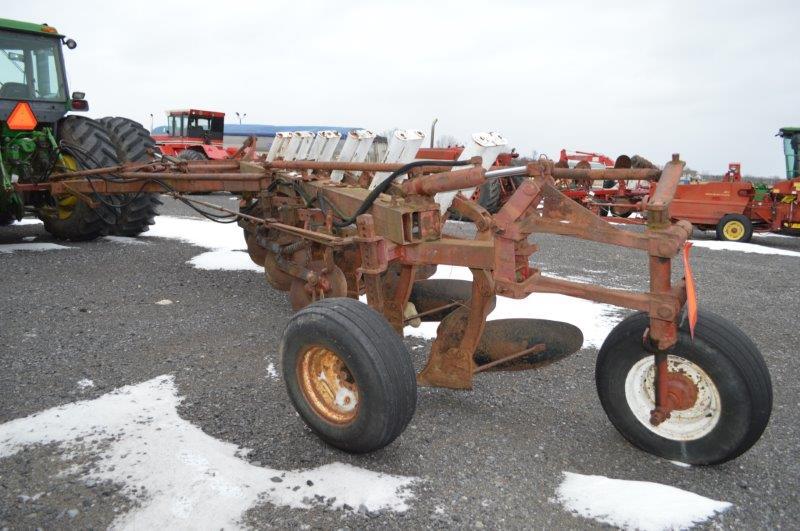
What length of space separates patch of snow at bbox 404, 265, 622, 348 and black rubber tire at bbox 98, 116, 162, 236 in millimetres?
4361

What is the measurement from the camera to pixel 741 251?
10.2 m

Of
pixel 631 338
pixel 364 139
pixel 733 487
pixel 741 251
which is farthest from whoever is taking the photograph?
pixel 741 251

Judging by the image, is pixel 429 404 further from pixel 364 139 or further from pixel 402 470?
pixel 364 139

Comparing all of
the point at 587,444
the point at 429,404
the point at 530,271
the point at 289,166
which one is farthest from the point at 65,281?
the point at 587,444

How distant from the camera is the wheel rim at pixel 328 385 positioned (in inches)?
109

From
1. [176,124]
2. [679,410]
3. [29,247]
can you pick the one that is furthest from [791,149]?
[176,124]

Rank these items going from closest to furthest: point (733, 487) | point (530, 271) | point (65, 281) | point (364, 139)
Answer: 1. point (733, 487)
2. point (530, 271)
3. point (364, 139)
4. point (65, 281)

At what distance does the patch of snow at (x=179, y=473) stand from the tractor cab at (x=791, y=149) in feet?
45.9

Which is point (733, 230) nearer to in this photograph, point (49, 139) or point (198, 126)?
point (49, 139)

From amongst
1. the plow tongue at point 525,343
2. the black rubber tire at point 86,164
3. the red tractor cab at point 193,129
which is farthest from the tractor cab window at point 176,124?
the plow tongue at point 525,343

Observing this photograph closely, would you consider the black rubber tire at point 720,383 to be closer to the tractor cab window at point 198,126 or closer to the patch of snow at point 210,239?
the patch of snow at point 210,239

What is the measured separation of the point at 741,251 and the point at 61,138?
10.2 meters

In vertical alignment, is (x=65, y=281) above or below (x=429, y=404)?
above

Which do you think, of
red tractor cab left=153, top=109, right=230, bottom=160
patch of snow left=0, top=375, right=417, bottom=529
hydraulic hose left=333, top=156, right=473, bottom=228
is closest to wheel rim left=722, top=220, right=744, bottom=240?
hydraulic hose left=333, top=156, right=473, bottom=228
